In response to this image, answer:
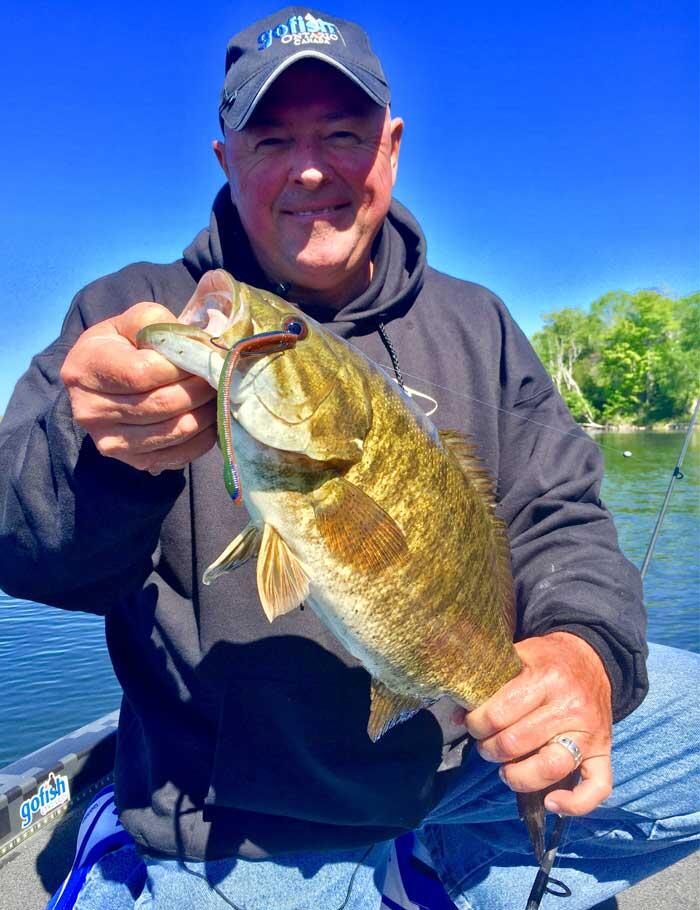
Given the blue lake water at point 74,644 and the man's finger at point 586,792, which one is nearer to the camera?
the man's finger at point 586,792

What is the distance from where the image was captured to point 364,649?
2150mm

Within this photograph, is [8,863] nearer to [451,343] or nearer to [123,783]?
[123,783]

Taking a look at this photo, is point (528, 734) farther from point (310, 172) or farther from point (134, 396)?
point (310, 172)

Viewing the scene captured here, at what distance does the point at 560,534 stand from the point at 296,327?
5.53ft

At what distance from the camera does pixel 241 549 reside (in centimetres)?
204

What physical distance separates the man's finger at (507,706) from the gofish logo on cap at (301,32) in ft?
8.60

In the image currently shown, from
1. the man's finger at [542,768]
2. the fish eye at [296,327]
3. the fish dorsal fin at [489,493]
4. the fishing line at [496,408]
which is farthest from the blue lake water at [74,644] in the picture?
the fish eye at [296,327]

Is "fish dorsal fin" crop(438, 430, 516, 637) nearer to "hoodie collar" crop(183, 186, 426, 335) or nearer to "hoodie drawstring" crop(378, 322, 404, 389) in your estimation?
"hoodie drawstring" crop(378, 322, 404, 389)

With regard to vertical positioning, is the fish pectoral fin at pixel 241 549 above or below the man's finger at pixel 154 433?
below

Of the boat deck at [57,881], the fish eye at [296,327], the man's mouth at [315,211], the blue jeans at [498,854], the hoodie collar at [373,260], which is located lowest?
the boat deck at [57,881]

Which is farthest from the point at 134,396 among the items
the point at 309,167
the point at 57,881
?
the point at 57,881

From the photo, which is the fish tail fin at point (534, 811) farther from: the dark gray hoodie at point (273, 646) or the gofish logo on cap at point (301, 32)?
the gofish logo on cap at point (301, 32)

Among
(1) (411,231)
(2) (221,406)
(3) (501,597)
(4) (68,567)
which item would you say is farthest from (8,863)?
(1) (411,231)

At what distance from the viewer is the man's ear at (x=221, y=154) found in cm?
321
